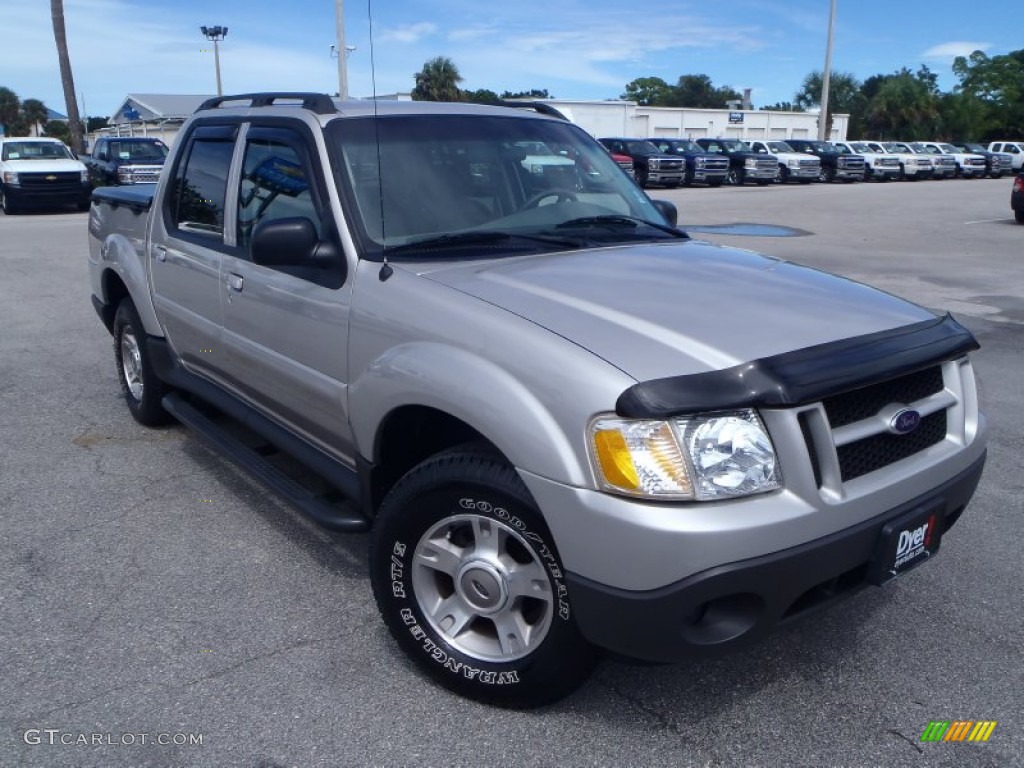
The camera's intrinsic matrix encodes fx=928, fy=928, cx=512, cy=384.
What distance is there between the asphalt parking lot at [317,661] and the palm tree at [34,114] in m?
115

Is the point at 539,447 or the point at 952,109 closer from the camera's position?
the point at 539,447

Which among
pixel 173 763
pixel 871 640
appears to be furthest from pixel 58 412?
pixel 871 640

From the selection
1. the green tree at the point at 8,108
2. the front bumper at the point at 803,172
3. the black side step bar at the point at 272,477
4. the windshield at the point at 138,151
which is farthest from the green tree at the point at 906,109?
the green tree at the point at 8,108

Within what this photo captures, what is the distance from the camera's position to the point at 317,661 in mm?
3197

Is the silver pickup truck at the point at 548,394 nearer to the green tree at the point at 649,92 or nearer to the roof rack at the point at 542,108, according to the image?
the roof rack at the point at 542,108

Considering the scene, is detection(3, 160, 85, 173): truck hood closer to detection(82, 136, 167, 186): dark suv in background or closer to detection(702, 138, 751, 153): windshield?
detection(82, 136, 167, 186): dark suv in background

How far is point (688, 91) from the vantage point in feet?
386

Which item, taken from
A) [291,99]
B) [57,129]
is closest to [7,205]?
[291,99]

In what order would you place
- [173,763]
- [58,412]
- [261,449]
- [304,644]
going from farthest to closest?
1. [58,412]
2. [261,449]
3. [304,644]
4. [173,763]

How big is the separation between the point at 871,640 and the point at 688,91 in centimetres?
12223

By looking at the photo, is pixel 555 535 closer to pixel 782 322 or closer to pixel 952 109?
pixel 782 322

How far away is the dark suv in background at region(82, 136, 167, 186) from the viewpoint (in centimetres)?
2230

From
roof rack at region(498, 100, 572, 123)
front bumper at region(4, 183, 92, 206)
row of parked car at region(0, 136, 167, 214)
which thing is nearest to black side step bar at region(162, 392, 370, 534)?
roof rack at region(498, 100, 572, 123)

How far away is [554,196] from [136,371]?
10.2 feet
